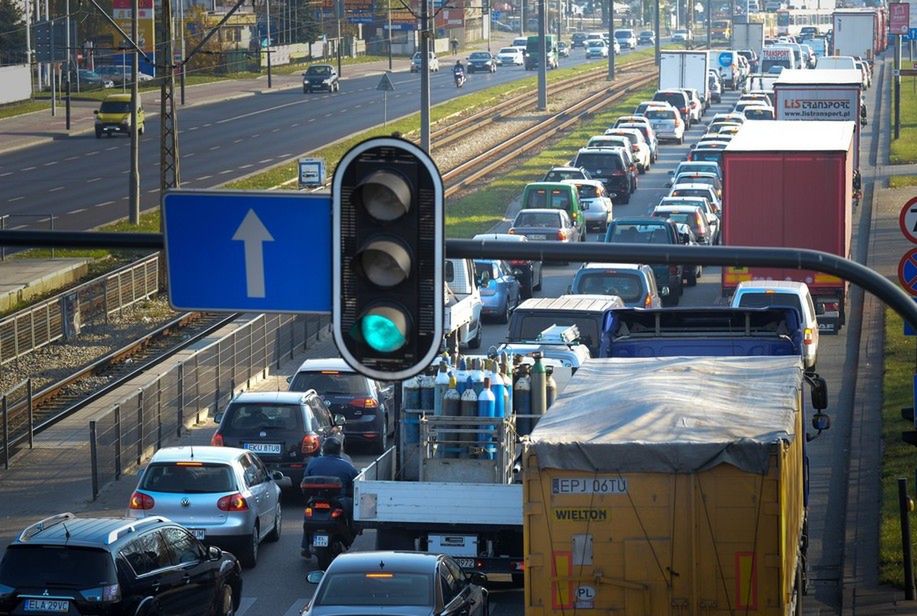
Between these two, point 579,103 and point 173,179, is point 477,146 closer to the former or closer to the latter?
point 579,103

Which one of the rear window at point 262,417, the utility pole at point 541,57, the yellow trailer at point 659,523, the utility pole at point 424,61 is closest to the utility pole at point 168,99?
the utility pole at point 424,61

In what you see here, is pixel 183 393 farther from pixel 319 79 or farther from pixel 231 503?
pixel 319 79

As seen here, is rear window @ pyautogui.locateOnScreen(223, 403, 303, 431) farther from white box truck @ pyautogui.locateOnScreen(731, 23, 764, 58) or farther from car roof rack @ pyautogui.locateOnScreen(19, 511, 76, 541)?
white box truck @ pyautogui.locateOnScreen(731, 23, 764, 58)

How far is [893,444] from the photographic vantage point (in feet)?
76.7

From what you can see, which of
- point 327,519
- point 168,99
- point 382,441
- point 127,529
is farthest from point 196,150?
point 127,529

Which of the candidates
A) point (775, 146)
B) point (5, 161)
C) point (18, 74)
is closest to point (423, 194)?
point (775, 146)

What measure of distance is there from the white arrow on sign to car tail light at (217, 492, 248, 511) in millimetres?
10770

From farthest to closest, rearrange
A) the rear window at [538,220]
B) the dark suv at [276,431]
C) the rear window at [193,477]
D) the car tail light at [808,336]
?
the rear window at [538,220] < the car tail light at [808,336] < the dark suv at [276,431] < the rear window at [193,477]

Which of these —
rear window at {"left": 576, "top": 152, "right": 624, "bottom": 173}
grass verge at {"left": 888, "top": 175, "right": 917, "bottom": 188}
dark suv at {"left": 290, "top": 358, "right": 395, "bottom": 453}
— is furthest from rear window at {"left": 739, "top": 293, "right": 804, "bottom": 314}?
grass verge at {"left": 888, "top": 175, "right": 917, "bottom": 188}

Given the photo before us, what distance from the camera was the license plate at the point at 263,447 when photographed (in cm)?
2117

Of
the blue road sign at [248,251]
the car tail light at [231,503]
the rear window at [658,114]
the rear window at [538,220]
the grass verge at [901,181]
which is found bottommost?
the grass verge at [901,181]

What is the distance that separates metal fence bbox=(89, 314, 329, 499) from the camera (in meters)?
22.5

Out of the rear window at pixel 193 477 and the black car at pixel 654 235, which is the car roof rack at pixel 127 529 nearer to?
the rear window at pixel 193 477

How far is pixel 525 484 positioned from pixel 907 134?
6790cm
